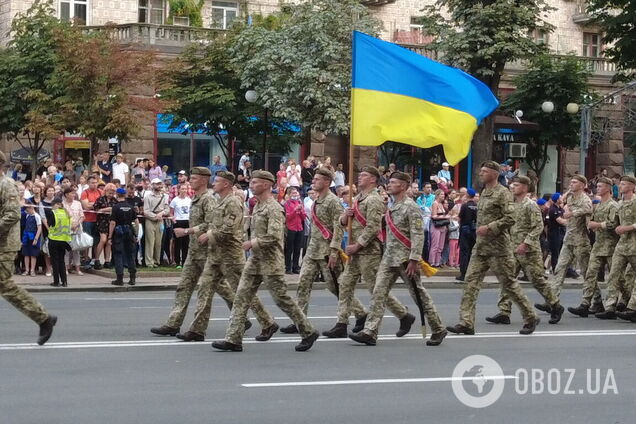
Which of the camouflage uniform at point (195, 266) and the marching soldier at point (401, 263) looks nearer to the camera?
the marching soldier at point (401, 263)

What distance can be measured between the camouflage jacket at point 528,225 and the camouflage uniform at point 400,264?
289 cm

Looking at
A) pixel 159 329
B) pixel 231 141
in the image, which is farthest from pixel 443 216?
pixel 159 329

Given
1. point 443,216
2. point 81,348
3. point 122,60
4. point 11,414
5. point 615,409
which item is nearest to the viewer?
point 11,414

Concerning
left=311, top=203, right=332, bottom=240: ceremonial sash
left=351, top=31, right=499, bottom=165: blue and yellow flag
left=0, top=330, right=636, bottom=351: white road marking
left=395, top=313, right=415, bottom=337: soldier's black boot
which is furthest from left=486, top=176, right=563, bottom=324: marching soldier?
left=311, top=203, right=332, bottom=240: ceremonial sash

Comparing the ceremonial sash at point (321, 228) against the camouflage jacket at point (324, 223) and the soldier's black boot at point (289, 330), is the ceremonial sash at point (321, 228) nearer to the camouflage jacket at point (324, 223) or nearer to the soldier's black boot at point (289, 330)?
the camouflage jacket at point (324, 223)

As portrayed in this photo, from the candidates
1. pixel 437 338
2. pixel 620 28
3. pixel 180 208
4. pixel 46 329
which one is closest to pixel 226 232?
pixel 46 329

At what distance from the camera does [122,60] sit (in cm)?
2909

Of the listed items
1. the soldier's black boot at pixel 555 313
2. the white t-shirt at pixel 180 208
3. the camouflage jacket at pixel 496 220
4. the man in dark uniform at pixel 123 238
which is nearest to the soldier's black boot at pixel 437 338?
the camouflage jacket at pixel 496 220

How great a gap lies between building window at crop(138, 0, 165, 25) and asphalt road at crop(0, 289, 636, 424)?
25.7 m

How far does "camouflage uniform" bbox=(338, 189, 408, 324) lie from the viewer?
14227mm

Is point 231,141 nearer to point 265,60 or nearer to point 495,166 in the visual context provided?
point 265,60

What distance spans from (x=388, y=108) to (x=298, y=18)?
1935 centimetres

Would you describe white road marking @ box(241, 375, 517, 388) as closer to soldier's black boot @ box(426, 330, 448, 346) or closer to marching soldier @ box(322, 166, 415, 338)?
soldier's black boot @ box(426, 330, 448, 346)

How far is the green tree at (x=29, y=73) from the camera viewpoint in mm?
30888
